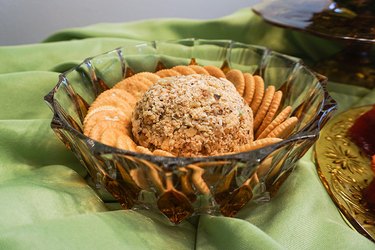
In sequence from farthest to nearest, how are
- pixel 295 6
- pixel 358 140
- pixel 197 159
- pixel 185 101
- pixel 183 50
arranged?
pixel 295 6
pixel 183 50
pixel 358 140
pixel 185 101
pixel 197 159

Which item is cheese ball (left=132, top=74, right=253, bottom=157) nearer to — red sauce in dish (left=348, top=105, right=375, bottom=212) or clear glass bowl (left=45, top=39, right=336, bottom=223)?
clear glass bowl (left=45, top=39, right=336, bottom=223)

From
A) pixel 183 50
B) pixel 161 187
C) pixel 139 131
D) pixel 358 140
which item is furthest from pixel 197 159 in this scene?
pixel 183 50

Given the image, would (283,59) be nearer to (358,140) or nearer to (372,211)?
(358,140)

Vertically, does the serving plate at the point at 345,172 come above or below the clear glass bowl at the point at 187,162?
below

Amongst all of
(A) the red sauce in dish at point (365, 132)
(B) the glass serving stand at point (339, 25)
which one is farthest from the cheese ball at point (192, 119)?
(B) the glass serving stand at point (339, 25)

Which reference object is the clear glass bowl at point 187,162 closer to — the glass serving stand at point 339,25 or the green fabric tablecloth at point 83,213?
the green fabric tablecloth at point 83,213

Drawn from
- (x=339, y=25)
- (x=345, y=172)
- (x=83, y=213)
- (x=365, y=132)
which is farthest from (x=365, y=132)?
(x=83, y=213)

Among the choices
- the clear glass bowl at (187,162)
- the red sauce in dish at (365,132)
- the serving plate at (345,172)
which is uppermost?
the clear glass bowl at (187,162)
